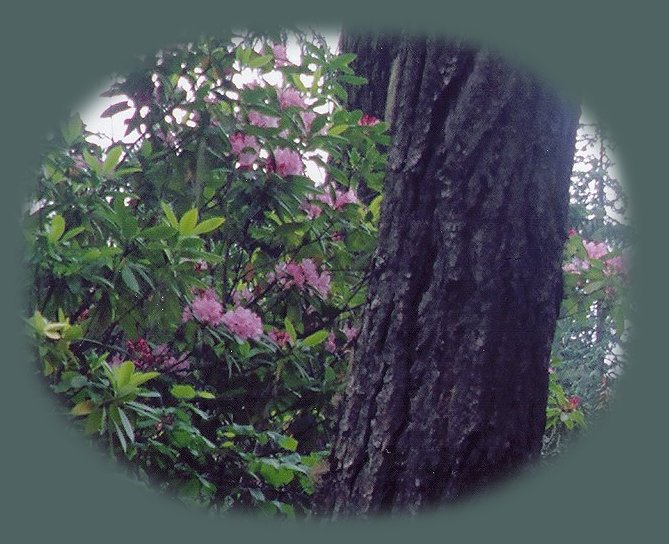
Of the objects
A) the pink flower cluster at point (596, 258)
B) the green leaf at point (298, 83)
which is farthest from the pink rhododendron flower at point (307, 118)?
the pink flower cluster at point (596, 258)

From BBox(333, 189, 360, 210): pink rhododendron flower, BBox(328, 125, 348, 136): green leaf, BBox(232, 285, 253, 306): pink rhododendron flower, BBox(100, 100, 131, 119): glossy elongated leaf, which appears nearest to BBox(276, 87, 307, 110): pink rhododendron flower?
BBox(328, 125, 348, 136): green leaf

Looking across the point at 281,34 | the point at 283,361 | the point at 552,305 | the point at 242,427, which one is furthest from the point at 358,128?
the point at 552,305

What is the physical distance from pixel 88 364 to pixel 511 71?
1115mm

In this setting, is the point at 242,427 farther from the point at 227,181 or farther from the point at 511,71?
the point at 511,71

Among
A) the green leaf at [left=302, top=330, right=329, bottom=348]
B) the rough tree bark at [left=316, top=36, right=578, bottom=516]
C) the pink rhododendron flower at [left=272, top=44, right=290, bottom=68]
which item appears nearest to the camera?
the rough tree bark at [left=316, top=36, right=578, bottom=516]

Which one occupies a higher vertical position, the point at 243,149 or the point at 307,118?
the point at 307,118

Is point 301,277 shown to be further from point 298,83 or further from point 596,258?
point 596,258

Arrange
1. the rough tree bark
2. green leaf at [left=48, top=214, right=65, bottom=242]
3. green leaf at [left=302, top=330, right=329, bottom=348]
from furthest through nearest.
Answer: green leaf at [left=302, top=330, right=329, bottom=348]
green leaf at [left=48, top=214, right=65, bottom=242]
the rough tree bark

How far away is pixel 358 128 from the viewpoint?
2.59 meters

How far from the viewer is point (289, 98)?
99.0 inches

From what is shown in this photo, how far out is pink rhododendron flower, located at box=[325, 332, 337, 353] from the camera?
8.25 feet

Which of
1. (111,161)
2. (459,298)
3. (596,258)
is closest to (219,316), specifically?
(111,161)

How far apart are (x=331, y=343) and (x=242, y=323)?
1.38 feet

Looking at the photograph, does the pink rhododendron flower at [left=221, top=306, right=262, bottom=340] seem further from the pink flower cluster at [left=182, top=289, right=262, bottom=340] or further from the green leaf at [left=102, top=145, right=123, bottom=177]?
the green leaf at [left=102, top=145, right=123, bottom=177]
